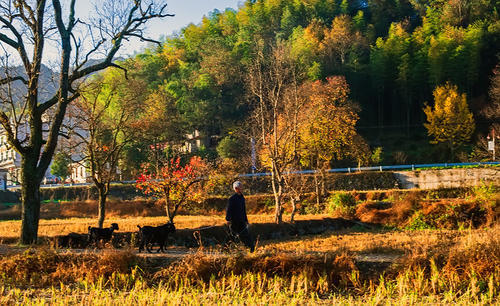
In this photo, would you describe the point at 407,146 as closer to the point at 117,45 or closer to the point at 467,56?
the point at 467,56

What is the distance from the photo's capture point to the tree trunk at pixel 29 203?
52.3 ft

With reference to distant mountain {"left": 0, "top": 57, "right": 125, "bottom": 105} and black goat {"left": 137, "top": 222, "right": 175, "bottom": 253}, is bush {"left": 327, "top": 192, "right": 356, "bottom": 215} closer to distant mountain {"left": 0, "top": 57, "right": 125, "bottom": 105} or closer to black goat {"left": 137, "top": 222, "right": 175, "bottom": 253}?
A: distant mountain {"left": 0, "top": 57, "right": 125, "bottom": 105}

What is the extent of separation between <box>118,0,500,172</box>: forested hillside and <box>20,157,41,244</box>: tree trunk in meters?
31.4

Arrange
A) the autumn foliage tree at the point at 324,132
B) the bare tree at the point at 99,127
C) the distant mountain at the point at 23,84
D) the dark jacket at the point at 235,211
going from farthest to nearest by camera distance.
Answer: the autumn foliage tree at the point at 324,132 < the bare tree at the point at 99,127 < the distant mountain at the point at 23,84 < the dark jacket at the point at 235,211

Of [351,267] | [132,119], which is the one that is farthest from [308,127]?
[351,267]

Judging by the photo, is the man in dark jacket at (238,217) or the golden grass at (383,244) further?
the man in dark jacket at (238,217)

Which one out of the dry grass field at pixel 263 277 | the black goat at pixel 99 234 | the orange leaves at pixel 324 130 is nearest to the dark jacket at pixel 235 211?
the dry grass field at pixel 263 277

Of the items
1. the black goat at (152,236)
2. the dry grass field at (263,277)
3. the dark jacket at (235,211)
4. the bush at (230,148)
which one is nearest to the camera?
the dry grass field at (263,277)

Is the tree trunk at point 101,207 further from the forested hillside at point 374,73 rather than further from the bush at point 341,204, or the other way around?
the forested hillside at point 374,73

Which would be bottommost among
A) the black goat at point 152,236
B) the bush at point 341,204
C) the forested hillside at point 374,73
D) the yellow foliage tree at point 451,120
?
the black goat at point 152,236

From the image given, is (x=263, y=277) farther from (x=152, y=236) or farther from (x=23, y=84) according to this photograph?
(x=23, y=84)

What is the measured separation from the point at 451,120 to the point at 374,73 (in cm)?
1703

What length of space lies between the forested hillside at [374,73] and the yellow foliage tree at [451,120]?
75.9 inches

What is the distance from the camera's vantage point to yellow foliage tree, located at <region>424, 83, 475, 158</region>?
5291cm
